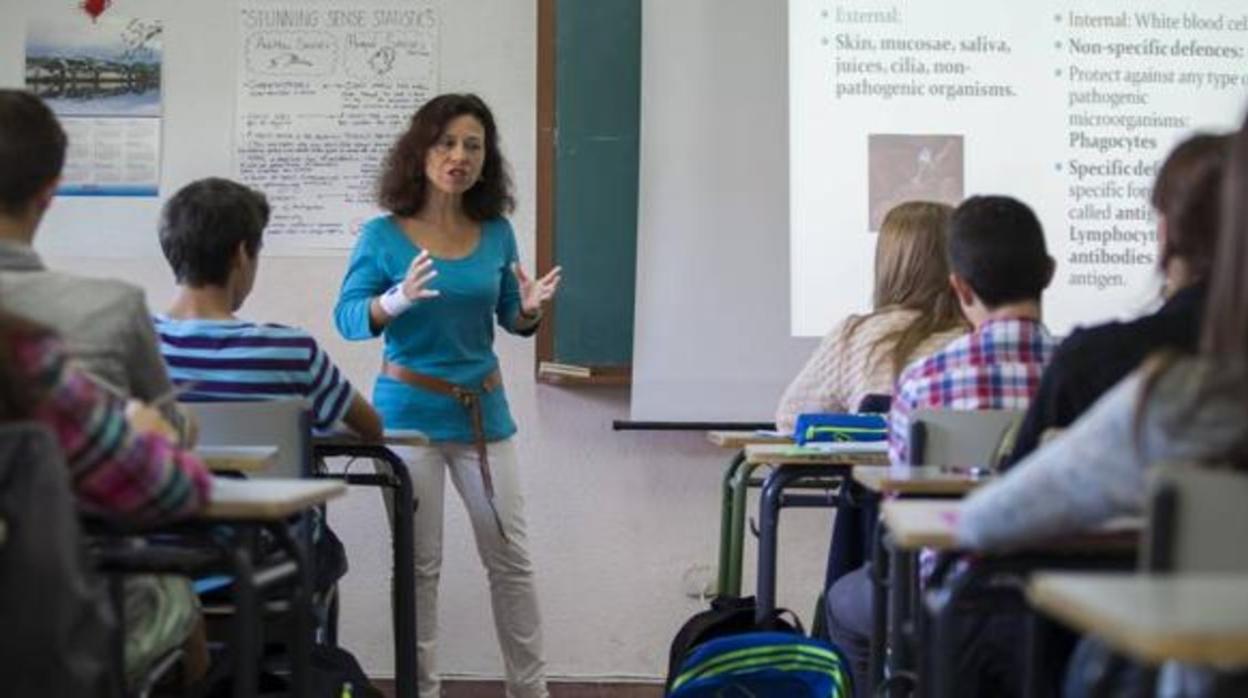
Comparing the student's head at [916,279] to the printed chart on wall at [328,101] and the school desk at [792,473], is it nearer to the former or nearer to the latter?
the school desk at [792,473]

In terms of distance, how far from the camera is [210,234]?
3.12m

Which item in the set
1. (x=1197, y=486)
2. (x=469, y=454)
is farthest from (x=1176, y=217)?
(x=469, y=454)

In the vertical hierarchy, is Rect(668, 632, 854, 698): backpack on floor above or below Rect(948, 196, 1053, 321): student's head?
below

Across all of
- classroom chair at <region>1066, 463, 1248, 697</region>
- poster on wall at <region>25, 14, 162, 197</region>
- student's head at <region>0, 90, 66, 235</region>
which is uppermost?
poster on wall at <region>25, 14, 162, 197</region>

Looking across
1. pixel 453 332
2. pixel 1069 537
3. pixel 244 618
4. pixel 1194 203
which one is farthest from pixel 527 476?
pixel 1194 203

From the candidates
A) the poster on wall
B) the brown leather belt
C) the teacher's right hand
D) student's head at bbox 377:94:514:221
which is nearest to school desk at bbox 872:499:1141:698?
the teacher's right hand

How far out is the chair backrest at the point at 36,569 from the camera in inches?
68.6

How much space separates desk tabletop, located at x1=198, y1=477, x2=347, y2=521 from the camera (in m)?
2.05

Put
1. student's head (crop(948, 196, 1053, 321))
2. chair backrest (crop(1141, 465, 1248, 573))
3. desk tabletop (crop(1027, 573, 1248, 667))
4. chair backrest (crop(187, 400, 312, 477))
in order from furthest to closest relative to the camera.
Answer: chair backrest (crop(187, 400, 312, 477))
student's head (crop(948, 196, 1053, 321))
chair backrest (crop(1141, 465, 1248, 573))
desk tabletop (crop(1027, 573, 1248, 667))

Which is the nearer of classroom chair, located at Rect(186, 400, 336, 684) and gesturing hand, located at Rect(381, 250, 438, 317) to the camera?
classroom chair, located at Rect(186, 400, 336, 684)

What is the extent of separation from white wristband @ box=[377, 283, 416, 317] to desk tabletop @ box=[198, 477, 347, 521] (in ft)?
4.77

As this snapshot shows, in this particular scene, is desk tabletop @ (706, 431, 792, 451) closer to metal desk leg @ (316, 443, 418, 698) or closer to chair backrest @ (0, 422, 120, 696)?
metal desk leg @ (316, 443, 418, 698)

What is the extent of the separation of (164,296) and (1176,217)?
11.6 ft

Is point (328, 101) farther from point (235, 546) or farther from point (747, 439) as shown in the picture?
point (235, 546)
